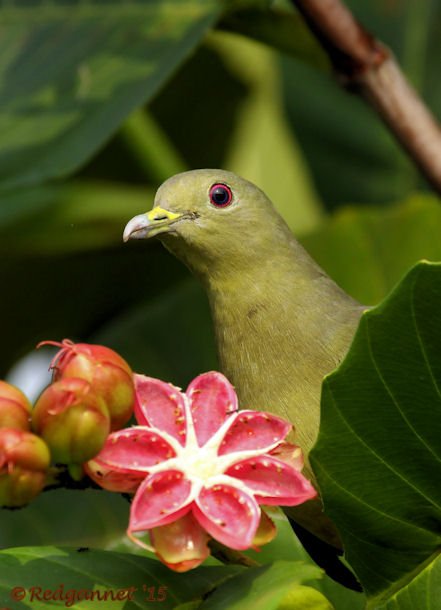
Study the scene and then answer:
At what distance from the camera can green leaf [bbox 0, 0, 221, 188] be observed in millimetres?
3514

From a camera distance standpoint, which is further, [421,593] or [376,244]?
[376,244]

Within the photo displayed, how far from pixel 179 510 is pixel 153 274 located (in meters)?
2.66

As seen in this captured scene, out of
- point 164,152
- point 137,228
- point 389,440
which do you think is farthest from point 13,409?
point 164,152

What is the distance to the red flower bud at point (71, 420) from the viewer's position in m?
1.57

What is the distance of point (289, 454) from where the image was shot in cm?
183

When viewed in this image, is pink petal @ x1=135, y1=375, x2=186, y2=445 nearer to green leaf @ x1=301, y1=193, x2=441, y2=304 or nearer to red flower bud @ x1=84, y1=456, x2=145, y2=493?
red flower bud @ x1=84, y1=456, x2=145, y2=493

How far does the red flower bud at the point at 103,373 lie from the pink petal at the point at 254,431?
0.64 feet

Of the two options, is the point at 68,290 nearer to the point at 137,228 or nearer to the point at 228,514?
the point at 137,228

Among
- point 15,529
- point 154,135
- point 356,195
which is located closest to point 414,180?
point 356,195

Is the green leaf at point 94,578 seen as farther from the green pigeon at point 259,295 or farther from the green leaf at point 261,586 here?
the green pigeon at point 259,295

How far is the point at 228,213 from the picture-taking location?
2631mm

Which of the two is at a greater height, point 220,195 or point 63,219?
point 220,195

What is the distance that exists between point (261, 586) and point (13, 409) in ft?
1.42

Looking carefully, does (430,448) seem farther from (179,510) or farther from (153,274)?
(153,274)
